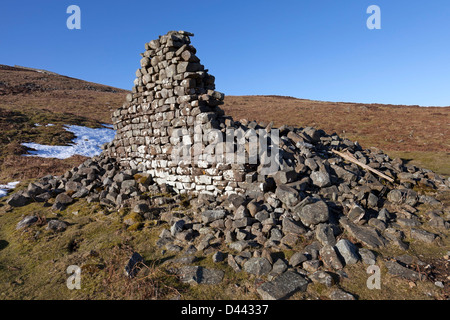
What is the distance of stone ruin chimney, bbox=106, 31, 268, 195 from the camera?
719 centimetres

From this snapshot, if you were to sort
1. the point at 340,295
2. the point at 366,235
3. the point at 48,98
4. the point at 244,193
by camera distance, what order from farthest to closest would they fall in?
the point at 48,98 < the point at 244,193 < the point at 366,235 < the point at 340,295

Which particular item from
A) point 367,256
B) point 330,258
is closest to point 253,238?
point 330,258

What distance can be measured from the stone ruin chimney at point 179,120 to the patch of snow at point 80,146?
489 inches

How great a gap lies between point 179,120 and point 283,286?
583 cm

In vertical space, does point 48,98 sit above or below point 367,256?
above

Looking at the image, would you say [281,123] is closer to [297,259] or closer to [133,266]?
[297,259]

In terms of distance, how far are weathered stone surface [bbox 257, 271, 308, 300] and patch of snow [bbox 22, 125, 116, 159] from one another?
61.8 ft

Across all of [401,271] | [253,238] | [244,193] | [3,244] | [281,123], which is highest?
[281,123]

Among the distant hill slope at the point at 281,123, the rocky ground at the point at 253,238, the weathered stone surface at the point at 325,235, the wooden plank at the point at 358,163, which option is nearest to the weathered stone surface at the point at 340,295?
the rocky ground at the point at 253,238

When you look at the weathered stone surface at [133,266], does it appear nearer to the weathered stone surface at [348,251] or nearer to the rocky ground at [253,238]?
the rocky ground at [253,238]

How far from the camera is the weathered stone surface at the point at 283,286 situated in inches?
137

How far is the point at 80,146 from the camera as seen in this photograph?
67.3ft

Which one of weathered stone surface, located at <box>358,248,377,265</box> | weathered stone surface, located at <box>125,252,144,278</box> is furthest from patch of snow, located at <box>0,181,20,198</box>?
weathered stone surface, located at <box>358,248,377,265</box>
